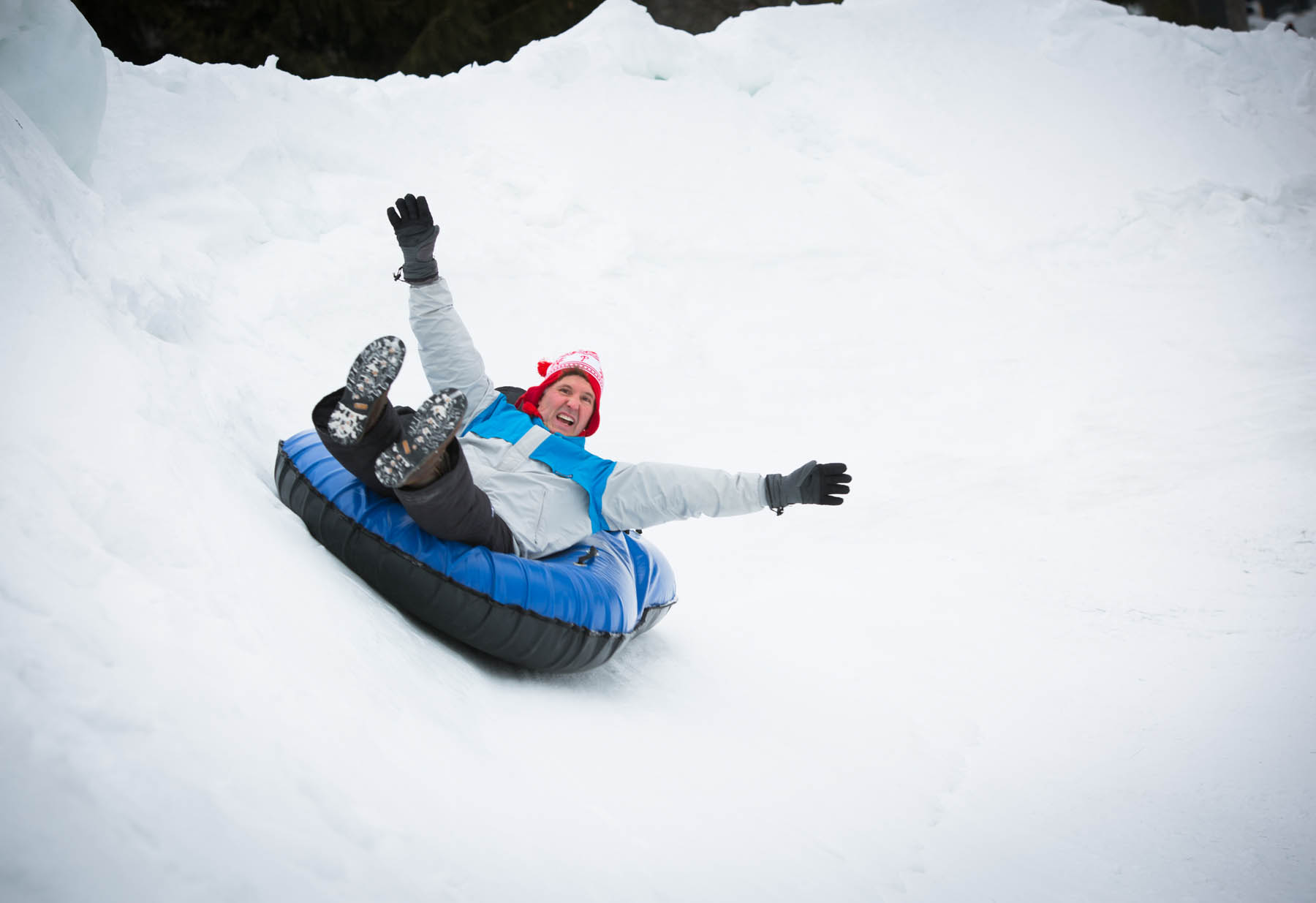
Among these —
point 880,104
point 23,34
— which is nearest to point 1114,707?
point 23,34

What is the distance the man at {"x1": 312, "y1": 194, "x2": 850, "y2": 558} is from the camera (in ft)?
5.62

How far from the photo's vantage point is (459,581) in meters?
1.92

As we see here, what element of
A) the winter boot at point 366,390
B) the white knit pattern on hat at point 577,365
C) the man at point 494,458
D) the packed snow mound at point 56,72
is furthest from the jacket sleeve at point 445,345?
the packed snow mound at point 56,72

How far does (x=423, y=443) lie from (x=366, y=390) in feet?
0.56

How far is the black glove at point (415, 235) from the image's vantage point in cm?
243

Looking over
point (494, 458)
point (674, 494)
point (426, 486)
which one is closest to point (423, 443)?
point (426, 486)

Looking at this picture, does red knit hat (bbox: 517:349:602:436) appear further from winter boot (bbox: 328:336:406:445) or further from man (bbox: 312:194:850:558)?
winter boot (bbox: 328:336:406:445)

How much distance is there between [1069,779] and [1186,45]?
8.11m

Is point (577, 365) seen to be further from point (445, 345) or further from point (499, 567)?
point (499, 567)

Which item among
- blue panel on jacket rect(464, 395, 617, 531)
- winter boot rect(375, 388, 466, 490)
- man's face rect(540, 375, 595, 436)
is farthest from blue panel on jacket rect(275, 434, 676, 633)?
man's face rect(540, 375, 595, 436)

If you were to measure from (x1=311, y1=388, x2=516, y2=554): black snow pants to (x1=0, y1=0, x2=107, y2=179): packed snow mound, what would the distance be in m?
1.89

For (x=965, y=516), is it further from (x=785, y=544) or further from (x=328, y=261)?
(x=328, y=261)

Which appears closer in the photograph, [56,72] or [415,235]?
[415,235]

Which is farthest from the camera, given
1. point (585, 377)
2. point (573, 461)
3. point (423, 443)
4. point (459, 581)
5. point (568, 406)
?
point (585, 377)
